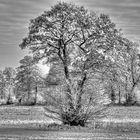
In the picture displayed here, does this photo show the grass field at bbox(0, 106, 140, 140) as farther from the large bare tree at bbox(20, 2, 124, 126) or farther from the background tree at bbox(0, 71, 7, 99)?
the background tree at bbox(0, 71, 7, 99)

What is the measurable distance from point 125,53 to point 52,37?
33.3 ft

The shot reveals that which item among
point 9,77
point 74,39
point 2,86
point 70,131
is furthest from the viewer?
point 2,86

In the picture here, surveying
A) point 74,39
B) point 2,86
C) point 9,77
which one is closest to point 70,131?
point 74,39

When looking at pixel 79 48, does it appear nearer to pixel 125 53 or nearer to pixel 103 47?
pixel 103 47

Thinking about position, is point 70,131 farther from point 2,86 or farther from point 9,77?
point 2,86

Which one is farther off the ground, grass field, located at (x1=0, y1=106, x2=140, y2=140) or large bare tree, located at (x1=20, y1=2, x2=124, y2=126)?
large bare tree, located at (x1=20, y1=2, x2=124, y2=126)

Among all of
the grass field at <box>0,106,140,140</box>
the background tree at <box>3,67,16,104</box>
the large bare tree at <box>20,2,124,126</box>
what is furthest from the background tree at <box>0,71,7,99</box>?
the grass field at <box>0,106,140,140</box>

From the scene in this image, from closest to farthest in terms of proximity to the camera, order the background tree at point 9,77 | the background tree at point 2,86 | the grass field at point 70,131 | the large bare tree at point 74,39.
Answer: the grass field at point 70,131, the large bare tree at point 74,39, the background tree at point 9,77, the background tree at point 2,86

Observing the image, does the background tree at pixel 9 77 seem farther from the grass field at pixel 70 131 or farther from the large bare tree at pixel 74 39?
the grass field at pixel 70 131

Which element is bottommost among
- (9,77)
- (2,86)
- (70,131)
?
(70,131)

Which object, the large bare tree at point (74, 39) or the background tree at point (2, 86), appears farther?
the background tree at point (2, 86)

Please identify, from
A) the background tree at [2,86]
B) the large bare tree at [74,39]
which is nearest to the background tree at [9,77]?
the background tree at [2,86]

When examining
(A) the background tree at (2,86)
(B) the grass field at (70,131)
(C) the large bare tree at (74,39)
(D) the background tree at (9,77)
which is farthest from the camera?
(A) the background tree at (2,86)

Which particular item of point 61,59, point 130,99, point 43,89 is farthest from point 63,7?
point 130,99
